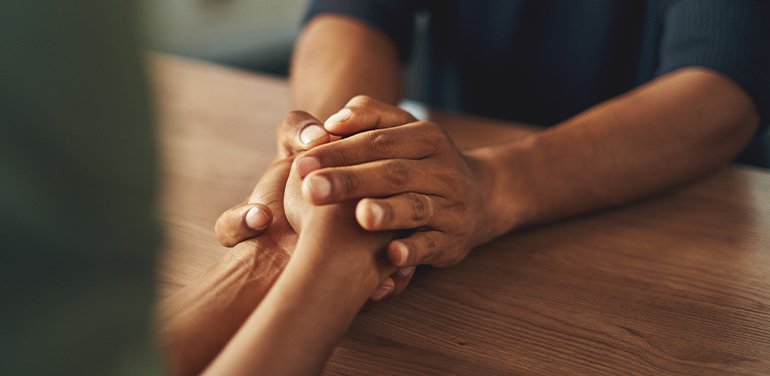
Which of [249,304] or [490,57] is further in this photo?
[490,57]

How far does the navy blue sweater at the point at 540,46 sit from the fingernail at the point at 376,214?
580 millimetres

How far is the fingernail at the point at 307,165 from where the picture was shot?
0.49m

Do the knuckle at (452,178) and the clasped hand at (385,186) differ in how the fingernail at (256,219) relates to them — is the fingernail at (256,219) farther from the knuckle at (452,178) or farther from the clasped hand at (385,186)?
the knuckle at (452,178)

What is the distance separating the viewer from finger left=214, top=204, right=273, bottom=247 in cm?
52

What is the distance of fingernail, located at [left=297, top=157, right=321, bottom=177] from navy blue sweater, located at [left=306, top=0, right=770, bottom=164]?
56 centimetres

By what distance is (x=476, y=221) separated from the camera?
0.57 m

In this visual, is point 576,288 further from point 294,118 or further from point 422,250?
point 294,118

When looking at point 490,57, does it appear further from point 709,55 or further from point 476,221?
point 476,221

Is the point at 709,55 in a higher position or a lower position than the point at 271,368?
higher

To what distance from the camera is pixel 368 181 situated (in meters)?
0.49

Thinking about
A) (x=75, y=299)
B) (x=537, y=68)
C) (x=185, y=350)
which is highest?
(x=537, y=68)

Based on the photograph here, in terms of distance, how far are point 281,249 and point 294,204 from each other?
0.16 feet

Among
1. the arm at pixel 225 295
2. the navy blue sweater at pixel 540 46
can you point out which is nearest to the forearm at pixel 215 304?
the arm at pixel 225 295

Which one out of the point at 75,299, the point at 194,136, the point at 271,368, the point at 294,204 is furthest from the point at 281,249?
the point at 194,136
